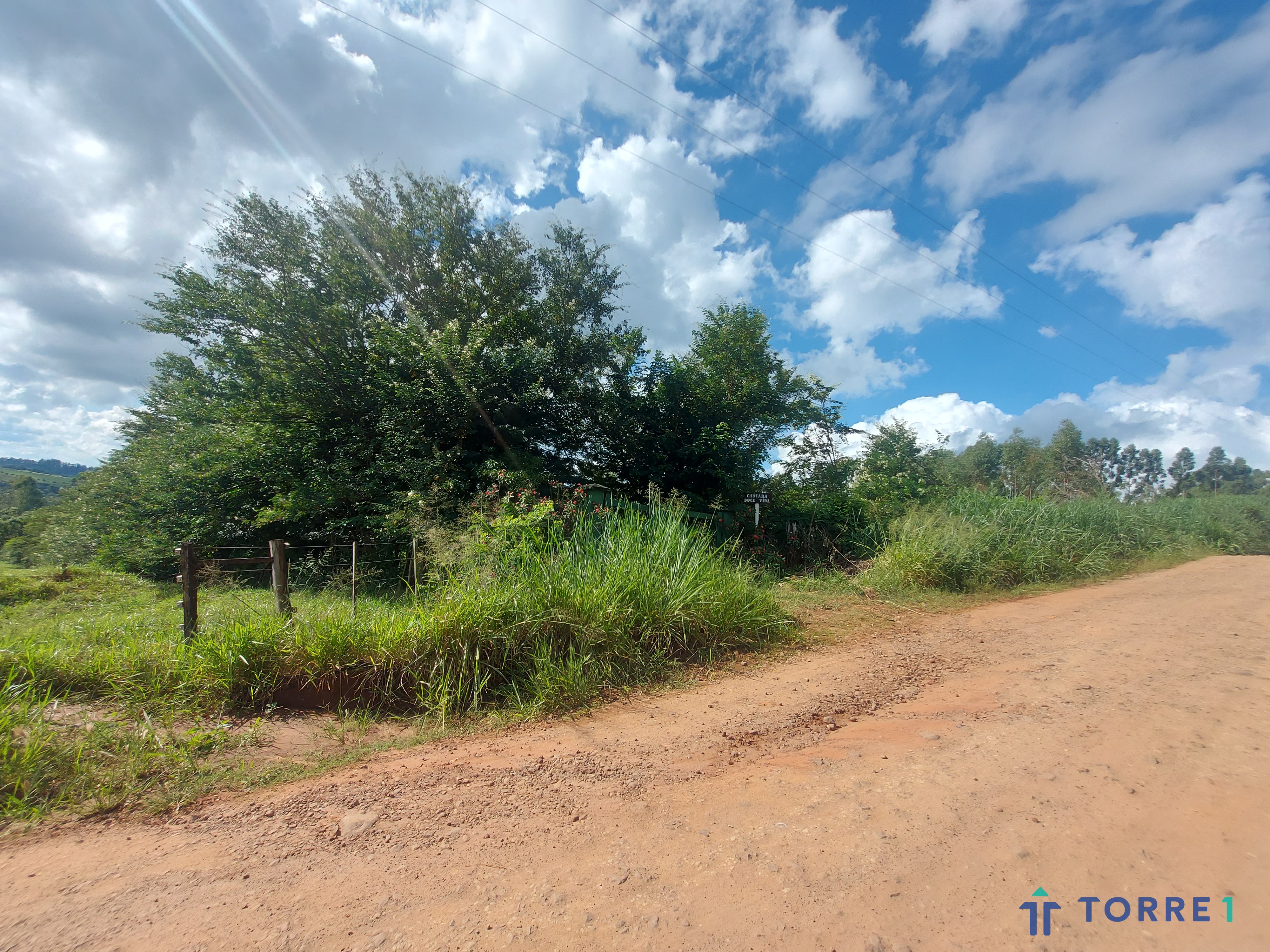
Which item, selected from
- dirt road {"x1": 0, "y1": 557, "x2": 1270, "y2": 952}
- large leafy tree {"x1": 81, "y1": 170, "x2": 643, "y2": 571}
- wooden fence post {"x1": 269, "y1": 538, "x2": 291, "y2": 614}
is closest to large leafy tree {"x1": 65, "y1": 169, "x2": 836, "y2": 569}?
large leafy tree {"x1": 81, "y1": 170, "x2": 643, "y2": 571}

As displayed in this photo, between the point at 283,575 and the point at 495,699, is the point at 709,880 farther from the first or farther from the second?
the point at 283,575

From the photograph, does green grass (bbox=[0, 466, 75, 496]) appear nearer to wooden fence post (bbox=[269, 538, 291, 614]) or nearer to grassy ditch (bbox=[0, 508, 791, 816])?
wooden fence post (bbox=[269, 538, 291, 614])

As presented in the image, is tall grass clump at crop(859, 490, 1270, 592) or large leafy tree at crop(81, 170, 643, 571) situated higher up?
large leafy tree at crop(81, 170, 643, 571)

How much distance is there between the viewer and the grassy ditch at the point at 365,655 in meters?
2.90

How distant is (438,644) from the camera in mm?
3887

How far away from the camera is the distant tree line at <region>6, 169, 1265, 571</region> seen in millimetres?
9836

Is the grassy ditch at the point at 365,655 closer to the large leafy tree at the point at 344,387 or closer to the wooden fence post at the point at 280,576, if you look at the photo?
the wooden fence post at the point at 280,576

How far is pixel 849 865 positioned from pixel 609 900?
87 cm

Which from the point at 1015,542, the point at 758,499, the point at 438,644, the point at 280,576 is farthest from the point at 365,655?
the point at 758,499

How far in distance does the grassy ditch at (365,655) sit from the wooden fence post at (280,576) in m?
0.15

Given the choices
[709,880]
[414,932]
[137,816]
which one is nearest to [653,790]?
[709,880]

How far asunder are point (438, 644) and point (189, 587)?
212cm

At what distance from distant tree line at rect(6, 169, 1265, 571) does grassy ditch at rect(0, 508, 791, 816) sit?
8.30 ft

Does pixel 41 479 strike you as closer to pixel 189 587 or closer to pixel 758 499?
pixel 758 499
